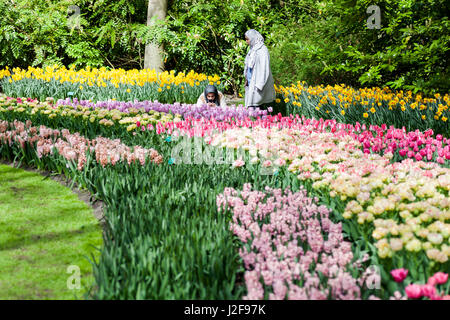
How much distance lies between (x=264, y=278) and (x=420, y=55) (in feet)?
21.0

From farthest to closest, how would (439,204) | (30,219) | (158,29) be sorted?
1. (158,29)
2. (30,219)
3. (439,204)

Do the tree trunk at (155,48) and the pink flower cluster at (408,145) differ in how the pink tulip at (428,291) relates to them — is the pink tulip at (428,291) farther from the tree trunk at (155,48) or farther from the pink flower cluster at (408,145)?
the tree trunk at (155,48)

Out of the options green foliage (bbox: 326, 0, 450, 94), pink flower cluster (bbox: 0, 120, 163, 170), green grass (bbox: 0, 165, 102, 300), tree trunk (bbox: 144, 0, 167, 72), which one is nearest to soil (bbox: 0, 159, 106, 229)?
green grass (bbox: 0, 165, 102, 300)

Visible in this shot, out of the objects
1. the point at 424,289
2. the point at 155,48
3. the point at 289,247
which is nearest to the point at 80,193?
the point at 289,247

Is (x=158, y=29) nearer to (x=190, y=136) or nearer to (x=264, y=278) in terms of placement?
(x=190, y=136)

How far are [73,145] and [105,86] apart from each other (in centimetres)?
405

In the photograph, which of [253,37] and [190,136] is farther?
[253,37]

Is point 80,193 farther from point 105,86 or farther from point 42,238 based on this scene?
point 105,86

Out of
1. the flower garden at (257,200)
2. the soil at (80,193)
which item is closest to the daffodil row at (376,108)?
the flower garden at (257,200)

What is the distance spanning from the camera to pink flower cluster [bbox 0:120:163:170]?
4.09 m

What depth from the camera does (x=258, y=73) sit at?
22.5 ft

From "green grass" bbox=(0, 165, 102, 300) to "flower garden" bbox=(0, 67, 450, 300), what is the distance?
0.24 m

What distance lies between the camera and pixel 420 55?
7414 millimetres

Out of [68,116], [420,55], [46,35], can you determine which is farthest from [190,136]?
[46,35]
